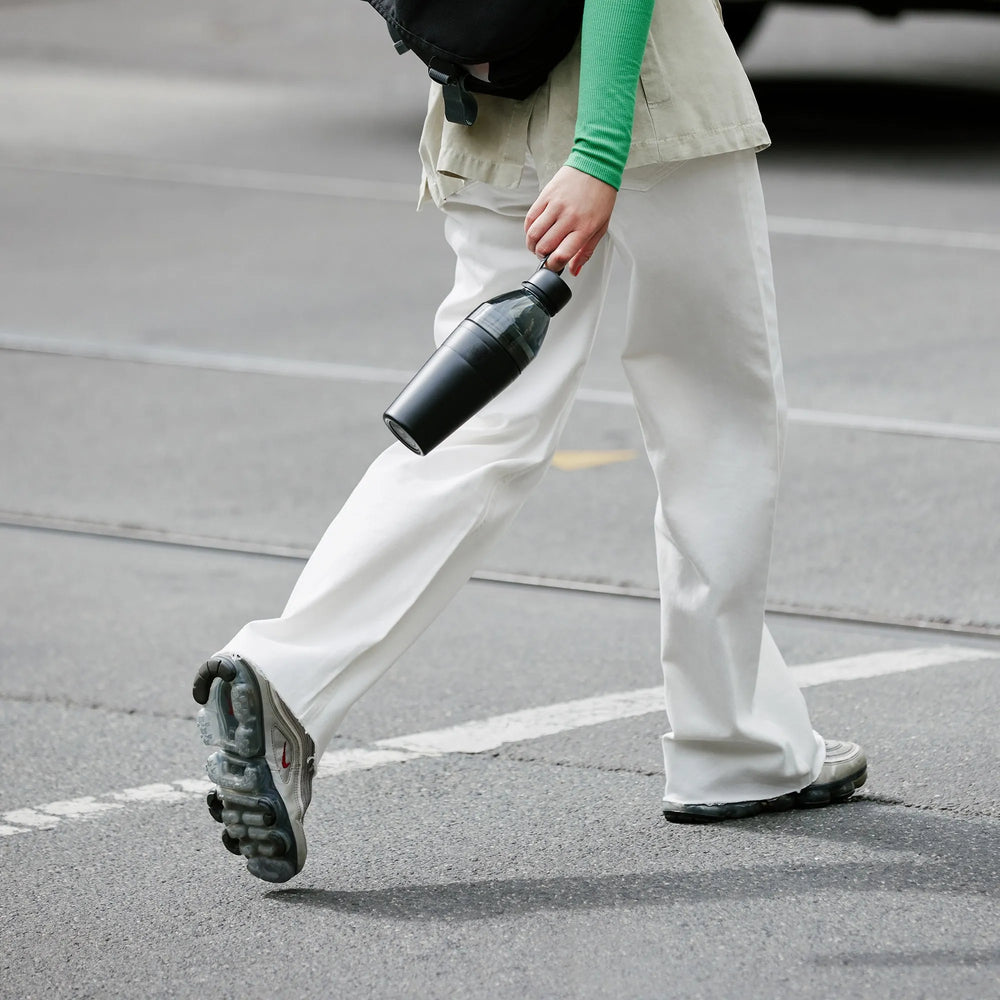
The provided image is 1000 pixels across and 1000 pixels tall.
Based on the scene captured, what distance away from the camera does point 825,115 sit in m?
12.6

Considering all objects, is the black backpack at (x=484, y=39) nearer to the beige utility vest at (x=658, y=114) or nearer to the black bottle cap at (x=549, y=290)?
the beige utility vest at (x=658, y=114)

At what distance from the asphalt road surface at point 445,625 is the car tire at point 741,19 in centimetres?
246

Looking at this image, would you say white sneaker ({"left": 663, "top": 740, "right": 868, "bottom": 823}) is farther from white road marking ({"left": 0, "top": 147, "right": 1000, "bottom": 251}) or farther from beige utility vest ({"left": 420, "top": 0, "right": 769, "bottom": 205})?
white road marking ({"left": 0, "top": 147, "right": 1000, "bottom": 251})

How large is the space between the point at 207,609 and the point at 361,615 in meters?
1.69

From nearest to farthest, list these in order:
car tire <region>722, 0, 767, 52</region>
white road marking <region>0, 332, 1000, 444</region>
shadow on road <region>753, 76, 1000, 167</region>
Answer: white road marking <region>0, 332, 1000, 444</region> < shadow on road <region>753, 76, 1000, 167</region> < car tire <region>722, 0, 767, 52</region>

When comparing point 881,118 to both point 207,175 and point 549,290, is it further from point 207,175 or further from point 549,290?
point 549,290

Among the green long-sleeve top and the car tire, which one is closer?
the green long-sleeve top

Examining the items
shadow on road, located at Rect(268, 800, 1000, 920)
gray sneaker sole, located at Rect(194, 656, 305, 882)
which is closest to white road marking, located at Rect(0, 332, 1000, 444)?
shadow on road, located at Rect(268, 800, 1000, 920)

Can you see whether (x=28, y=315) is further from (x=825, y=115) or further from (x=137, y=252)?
(x=825, y=115)

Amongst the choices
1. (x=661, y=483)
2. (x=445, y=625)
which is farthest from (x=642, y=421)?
(x=445, y=625)

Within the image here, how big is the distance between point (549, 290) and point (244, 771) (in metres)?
0.81

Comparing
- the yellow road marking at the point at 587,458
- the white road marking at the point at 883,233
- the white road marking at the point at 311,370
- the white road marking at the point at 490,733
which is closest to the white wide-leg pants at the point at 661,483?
the white road marking at the point at 490,733

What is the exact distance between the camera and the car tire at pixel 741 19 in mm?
12312

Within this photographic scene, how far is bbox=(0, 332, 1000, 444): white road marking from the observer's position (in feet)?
19.4
